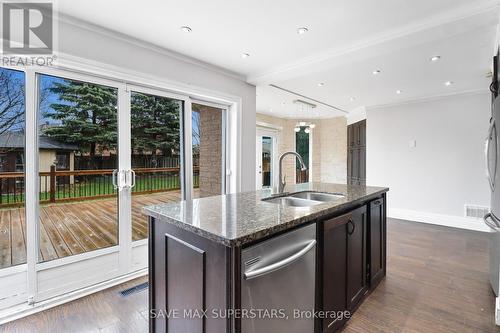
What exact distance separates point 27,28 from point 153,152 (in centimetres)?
151

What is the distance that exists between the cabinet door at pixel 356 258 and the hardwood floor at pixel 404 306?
174mm

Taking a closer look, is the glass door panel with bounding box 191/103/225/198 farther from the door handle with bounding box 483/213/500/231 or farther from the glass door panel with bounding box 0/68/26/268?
the door handle with bounding box 483/213/500/231

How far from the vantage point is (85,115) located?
8.21 ft

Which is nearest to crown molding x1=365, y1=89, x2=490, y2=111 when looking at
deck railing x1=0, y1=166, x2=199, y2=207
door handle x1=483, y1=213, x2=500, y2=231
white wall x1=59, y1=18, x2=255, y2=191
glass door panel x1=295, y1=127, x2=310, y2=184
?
glass door panel x1=295, y1=127, x2=310, y2=184

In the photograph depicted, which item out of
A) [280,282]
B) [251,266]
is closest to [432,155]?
[280,282]

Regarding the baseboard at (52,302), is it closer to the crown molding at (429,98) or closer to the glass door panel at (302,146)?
the crown molding at (429,98)

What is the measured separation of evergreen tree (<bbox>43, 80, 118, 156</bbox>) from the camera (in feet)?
7.68

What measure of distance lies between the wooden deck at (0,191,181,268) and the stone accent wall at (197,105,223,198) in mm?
941

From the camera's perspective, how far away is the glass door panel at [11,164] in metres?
2.06

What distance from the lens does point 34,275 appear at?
214cm

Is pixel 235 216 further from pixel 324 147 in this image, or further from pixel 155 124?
pixel 324 147

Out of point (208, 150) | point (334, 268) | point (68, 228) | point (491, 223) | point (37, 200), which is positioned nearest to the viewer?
point (334, 268)

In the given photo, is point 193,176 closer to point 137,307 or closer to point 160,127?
point 160,127

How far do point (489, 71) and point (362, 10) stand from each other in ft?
8.87
